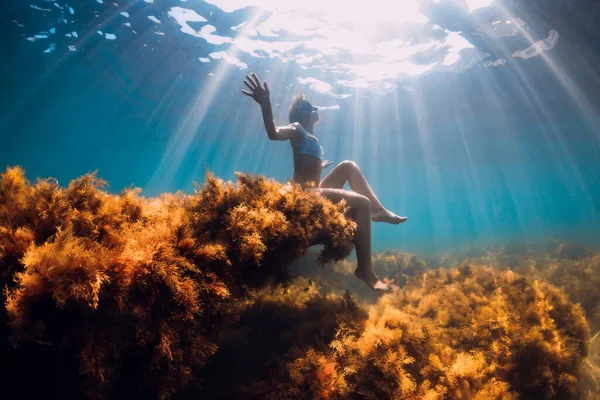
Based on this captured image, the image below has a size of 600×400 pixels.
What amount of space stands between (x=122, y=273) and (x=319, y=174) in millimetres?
4346

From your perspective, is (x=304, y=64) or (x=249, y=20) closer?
(x=249, y=20)

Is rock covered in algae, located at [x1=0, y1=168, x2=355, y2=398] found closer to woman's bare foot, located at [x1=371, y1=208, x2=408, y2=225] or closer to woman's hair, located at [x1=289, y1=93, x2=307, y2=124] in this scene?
woman's bare foot, located at [x1=371, y1=208, x2=408, y2=225]

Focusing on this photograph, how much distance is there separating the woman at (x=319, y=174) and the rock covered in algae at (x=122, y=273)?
1.89m

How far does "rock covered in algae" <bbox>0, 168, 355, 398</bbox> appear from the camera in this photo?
1.58 m

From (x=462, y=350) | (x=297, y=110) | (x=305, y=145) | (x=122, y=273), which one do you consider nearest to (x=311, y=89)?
(x=297, y=110)

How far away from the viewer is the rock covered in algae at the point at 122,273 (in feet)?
5.20

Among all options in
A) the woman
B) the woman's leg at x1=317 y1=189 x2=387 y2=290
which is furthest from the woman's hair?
the woman's leg at x1=317 y1=189 x2=387 y2=290

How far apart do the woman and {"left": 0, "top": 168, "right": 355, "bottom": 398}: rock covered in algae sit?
1888 mm

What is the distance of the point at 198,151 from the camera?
48625 millimetres

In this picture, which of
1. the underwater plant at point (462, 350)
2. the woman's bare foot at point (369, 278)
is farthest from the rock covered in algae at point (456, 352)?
the woman's bare foot at point (369, 278)

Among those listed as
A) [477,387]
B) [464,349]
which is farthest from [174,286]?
[464,349]

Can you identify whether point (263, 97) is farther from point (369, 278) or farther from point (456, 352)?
point (456, 352)

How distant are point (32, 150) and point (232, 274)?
86.1 m

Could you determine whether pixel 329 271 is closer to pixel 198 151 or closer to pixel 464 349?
pixel 464 349
